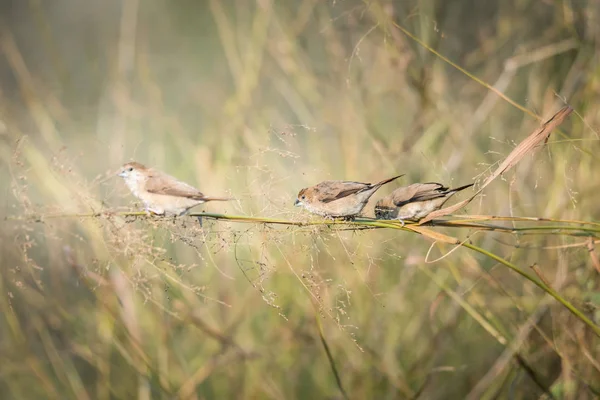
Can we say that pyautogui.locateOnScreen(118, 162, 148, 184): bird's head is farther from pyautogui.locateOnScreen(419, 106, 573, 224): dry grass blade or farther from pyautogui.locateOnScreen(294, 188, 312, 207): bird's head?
pyautogui.locateOnScreen(419, 106, 573, 224): dry grass blade

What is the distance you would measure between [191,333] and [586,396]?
1.67 metres

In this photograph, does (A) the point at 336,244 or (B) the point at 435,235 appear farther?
(A) the point at 336,244

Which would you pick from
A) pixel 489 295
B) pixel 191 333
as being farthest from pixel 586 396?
pixel 191 333

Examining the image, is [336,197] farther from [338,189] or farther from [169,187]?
[169,187]

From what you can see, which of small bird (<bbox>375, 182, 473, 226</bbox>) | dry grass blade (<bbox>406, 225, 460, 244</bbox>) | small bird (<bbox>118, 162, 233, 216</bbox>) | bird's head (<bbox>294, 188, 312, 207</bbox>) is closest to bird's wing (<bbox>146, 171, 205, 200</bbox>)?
small bird (<bbox>118, 162, 233, 216</bbox>)

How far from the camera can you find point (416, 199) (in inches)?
79.7

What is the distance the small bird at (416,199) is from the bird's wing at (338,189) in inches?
5.1

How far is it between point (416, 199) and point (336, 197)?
0.30 m

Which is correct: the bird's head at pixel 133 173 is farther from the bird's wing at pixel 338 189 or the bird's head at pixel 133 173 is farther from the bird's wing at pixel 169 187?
the bird's wing at pixel 338 189

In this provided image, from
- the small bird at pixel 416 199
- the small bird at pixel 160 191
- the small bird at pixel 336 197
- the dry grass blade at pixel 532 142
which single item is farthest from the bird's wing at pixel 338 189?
the dry grass blade at pixel 532 142

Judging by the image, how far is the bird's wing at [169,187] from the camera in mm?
2232

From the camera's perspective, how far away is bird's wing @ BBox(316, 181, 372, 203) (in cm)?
218

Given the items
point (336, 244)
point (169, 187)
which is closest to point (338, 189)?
point (336, 244)

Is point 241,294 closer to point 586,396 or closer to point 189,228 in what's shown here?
point 189,228
